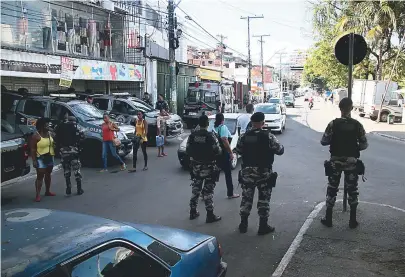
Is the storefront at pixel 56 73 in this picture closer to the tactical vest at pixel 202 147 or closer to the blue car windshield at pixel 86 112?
the blue car windshield at pixel 86 112

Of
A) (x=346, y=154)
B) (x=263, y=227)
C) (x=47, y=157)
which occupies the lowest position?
(x=263, y=227)

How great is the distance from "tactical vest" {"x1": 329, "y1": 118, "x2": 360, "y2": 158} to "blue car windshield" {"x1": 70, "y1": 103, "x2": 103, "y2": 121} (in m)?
8.02

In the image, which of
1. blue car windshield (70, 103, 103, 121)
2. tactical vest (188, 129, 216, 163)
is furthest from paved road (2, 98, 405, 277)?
blue car windshield (70, 103, 103, 121)

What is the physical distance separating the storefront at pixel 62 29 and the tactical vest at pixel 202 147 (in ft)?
33.4

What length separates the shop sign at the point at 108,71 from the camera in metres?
17.2

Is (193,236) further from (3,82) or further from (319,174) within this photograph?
(3,82)

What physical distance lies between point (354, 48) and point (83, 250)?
6.14 meters

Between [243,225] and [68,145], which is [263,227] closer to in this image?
[243,225]

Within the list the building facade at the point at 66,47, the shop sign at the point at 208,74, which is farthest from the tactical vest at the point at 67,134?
the shop sign at the point at 208,74

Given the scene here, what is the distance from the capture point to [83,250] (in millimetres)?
2359

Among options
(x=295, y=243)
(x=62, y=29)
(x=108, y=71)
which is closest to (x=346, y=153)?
(x=295, y=243)

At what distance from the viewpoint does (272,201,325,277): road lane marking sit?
14.9 ft

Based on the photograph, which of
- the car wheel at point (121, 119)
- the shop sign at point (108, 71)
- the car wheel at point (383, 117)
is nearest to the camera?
the car wheel at point (121, 119)

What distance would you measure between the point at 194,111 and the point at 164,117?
7.17 m
